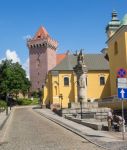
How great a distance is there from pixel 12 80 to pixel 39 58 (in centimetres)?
2951

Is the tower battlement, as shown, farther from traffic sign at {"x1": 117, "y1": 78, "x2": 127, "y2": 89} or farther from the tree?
traffic sign at {"x1": 117, "y1": 78, "x2": 127, "y2": 89}

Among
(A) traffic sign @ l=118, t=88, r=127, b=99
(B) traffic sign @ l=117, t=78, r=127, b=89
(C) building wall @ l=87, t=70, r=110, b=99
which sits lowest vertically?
(A) traffic sign @ l=118, t=88, r=127, b=99

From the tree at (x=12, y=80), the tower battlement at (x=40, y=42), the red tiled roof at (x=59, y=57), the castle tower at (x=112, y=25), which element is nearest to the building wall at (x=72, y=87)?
the castle tower at (x=112, y=25)

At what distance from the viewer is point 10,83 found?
9375cm

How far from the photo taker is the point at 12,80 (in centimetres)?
9381

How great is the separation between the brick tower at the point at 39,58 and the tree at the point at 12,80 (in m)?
23.3

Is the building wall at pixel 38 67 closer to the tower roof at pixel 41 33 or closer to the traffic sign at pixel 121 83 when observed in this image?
the tower roof at pixel 41 33

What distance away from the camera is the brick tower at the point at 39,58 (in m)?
122

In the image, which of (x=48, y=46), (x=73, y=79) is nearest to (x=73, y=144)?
(x=73, y=79)

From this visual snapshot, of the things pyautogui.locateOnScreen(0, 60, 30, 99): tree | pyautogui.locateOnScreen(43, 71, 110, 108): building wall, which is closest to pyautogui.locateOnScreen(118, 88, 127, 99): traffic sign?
pyautogui.locateOnScreen(43, 71, 110, 108): building wall

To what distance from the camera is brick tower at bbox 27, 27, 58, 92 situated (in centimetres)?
12175

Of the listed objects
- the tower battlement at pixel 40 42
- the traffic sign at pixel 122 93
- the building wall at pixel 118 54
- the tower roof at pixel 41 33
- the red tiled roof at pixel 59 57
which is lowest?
the traffic sign at pixel 122 93

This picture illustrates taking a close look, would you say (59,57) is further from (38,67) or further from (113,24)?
(113,24)

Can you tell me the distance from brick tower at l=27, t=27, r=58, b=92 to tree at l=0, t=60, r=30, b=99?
916 inches
